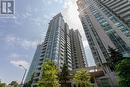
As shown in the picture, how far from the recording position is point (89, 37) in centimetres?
6688

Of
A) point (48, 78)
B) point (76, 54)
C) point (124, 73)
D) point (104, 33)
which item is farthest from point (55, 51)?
point (124, 73)

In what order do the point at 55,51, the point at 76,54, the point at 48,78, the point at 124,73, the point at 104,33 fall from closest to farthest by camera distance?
the point at 124,73, the point at 48,78, the point at 104,33, the point at 55,51, the point at 76,54

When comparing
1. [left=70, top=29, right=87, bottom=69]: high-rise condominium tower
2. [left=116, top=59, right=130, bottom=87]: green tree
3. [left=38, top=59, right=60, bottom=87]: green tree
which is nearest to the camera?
[left=116, top=59, right=130, bottom=87]: green tree

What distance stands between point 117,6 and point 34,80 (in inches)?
2388

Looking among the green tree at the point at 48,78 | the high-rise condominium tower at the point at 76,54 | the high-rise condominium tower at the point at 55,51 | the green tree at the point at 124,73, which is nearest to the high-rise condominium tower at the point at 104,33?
the green tree at the point at 124,73

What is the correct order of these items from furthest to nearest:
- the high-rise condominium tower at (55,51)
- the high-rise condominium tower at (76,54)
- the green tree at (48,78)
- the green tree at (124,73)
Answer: the high-rise condominium tower at (76,54) → the high-rise condominium tower at (55,51) → the green tree at (48,78) → the green tree at (124,73)

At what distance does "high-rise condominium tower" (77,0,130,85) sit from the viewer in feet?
152

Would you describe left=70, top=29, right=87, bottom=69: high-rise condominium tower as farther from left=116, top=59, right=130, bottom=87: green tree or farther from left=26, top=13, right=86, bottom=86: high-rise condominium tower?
left=116, top=59, right=130, bottom=87: green tree

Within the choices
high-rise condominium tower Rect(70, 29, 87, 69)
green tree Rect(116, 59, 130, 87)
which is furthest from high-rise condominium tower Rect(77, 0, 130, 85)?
high-rise condominium tower Rect(70, 29, 87, 69)

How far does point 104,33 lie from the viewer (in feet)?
190

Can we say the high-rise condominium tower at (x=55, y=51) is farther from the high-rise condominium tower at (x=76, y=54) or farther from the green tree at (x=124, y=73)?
the green tree at (x=124, y=73)

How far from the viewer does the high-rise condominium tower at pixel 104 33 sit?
152 feet

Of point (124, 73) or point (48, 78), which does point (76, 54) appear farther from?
point (124, 73)

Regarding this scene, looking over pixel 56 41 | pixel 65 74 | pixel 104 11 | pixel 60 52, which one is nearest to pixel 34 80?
pixel 60 52
